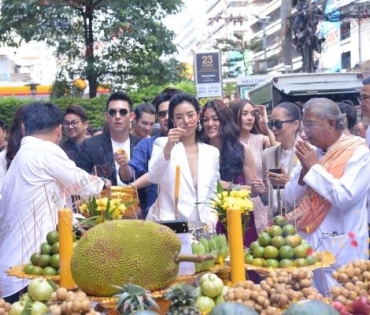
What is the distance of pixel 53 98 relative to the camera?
67.2 feet

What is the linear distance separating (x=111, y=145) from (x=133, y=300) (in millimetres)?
3250

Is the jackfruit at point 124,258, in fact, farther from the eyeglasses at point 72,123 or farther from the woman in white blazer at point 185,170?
the eyeglasses at point 72,123

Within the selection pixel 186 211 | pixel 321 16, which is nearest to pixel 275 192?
pixel 186 211

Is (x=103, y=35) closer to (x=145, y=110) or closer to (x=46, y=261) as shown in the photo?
(x=145, y=110)

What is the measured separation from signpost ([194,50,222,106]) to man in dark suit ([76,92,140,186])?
5.86 meters

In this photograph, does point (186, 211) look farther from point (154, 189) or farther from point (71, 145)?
point (71, 145)

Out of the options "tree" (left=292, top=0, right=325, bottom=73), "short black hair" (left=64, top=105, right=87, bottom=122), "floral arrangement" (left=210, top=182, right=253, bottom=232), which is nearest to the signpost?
"short black hair" (left=64, top=105, right=87, bottom=122)

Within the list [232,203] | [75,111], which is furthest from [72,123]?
[232,203]

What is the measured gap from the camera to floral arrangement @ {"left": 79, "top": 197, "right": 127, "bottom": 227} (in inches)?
149

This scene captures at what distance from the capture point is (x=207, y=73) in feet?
38.6

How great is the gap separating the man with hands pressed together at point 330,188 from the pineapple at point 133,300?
1528 millimetres

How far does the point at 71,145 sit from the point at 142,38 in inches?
485

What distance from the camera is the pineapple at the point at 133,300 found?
2.55 m

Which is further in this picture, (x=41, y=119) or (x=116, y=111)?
(x=116, y=111)
